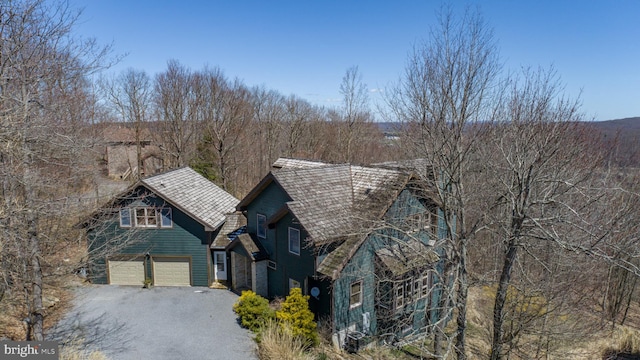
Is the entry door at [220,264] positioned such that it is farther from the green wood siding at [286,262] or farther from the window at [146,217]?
the window at [146,217]

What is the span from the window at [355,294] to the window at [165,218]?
1128 centimetres

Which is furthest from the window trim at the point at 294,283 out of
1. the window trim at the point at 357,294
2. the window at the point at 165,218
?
the window at the point at 165,218

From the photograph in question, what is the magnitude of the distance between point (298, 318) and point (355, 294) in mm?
2961

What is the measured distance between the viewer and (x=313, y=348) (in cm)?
1549

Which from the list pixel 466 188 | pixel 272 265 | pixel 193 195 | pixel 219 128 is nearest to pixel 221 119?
pixel 219 128

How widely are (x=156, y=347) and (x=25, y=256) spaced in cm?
692

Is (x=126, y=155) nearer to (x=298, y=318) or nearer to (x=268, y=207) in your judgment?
(x=268, y=207)

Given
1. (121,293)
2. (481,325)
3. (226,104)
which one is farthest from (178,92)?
(481,325)

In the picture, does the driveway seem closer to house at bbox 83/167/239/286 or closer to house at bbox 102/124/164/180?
house at bbox 83/167/239/286

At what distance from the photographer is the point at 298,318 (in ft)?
51.7

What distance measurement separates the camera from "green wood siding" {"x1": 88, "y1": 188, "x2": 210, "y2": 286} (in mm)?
21219

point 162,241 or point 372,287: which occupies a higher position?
point 162,241

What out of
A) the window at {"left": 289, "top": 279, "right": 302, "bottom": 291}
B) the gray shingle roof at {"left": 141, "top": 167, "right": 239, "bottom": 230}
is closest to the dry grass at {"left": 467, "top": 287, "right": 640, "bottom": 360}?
the window at {"left": 289, "top": 279, "right": 302, "bottom": 291}

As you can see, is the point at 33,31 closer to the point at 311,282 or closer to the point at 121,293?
the point at 311,282
